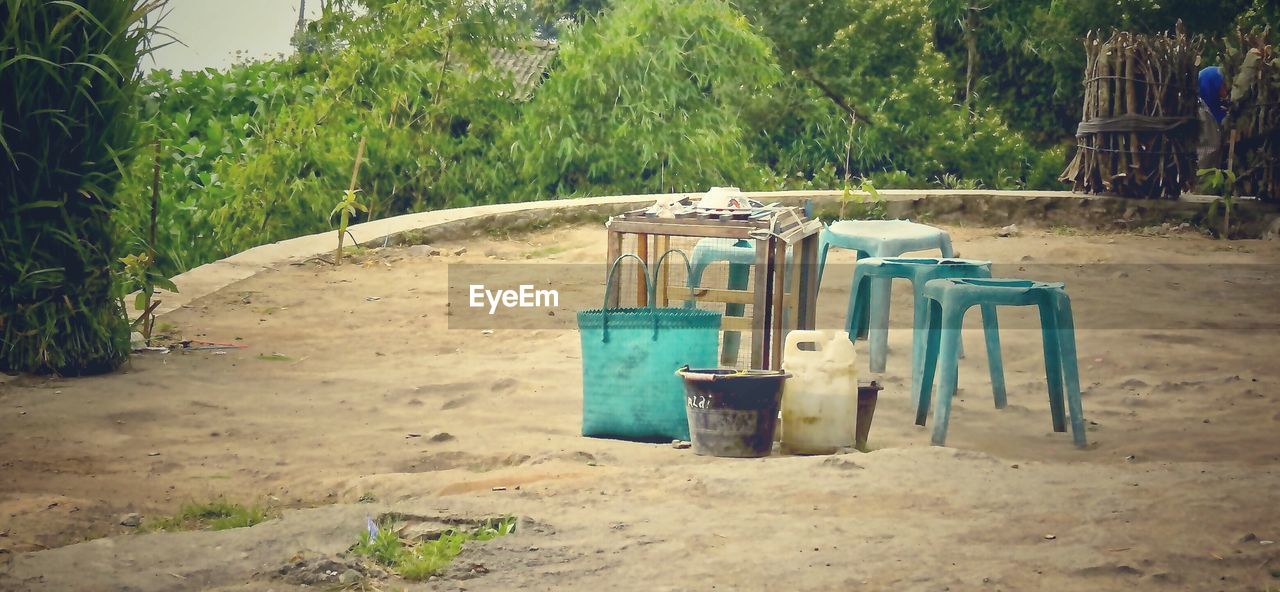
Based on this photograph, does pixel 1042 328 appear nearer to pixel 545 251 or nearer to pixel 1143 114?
pixel 545 251

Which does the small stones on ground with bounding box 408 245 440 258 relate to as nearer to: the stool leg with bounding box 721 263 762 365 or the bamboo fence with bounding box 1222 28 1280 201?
the stool leg with bounding box 721 263 762 365

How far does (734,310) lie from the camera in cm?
693

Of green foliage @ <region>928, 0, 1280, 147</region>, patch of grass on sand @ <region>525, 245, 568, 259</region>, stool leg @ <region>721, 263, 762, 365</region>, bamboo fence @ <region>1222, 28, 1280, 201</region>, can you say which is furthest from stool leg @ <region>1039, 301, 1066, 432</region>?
green foliage @ <region>928, 0, 1280, 147</region>

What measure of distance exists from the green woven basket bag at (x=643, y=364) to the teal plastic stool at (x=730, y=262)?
48.8 inches

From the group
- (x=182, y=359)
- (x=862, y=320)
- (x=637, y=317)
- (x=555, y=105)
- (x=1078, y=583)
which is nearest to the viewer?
(x=1078, y=583)

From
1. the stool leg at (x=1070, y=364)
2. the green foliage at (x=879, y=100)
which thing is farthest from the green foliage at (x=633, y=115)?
the stool leg at (x=1070, y=364)

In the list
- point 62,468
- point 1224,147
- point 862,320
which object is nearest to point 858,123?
point 1224,147

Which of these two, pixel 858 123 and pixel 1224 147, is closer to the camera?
pixel 1224 147

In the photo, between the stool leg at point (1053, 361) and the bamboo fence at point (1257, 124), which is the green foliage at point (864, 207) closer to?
the bamboo fence at point (1257, 124)

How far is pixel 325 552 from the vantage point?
3666 mm

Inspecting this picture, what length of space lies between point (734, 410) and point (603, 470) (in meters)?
0.55

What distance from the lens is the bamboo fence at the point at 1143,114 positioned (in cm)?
1117

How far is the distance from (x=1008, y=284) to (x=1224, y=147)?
24.3 feet

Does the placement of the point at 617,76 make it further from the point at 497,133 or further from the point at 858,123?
the point at 858,123
